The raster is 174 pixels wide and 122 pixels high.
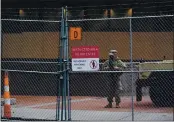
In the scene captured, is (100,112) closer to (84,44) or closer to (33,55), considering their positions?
(84,44)

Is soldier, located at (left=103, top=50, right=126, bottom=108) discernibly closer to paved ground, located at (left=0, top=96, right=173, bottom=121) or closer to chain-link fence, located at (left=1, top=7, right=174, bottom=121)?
paved ground, located at (left=0, top=96, right=173, bottom=121)

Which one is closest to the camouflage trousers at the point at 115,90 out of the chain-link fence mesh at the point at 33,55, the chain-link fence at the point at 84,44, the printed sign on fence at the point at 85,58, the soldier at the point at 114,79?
the soldier at the point at 114,79

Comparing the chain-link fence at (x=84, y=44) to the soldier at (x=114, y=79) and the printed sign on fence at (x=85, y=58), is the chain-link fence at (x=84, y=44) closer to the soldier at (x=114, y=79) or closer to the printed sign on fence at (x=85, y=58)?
the soldier at (x=114, y=79)

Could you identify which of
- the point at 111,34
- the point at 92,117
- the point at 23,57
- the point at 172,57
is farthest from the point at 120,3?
the point at 92,117

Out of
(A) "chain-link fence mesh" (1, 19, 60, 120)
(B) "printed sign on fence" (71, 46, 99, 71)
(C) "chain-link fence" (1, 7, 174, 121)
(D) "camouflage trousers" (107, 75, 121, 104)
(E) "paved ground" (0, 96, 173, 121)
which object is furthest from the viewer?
(A) "chain-link fence mesh" (1, 19, 60, 120)

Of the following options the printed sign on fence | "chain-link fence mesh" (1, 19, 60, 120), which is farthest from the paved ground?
"chain-link fence mesh" (1, 19, 60, 120)

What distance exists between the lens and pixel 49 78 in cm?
1900

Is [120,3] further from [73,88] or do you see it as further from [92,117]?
[92,117]

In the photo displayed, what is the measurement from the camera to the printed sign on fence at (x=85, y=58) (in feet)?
34.9

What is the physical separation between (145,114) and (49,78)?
742cm

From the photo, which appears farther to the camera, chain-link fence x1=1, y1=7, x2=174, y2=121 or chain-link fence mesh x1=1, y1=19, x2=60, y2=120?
chain-link fence mesh x1=1, y1=19, x2=60, y2=120

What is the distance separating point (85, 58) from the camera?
1068 cm

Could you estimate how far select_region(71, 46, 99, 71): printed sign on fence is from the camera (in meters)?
10.6

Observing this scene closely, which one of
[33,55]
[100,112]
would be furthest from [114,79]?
[33,55]
